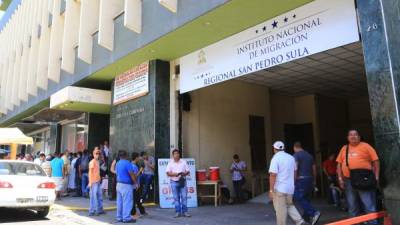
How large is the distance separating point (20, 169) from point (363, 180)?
26.8ft

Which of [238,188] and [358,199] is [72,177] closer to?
[238,188]

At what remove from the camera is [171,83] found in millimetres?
13398

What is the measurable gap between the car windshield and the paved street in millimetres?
1158

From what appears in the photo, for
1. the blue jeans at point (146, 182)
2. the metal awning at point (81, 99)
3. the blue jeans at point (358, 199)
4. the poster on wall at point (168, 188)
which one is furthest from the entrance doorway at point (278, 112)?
the blue jeans at point (358, 199)

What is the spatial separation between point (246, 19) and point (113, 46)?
5712mm

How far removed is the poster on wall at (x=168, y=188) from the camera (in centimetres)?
1180

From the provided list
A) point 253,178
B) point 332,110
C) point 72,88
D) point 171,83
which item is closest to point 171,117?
point 171,83

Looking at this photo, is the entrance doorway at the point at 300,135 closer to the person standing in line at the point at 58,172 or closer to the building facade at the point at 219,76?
the building facade at the point at 219,76

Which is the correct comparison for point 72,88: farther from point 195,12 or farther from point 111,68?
point 195,12

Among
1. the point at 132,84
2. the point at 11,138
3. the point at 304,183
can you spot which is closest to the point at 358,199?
the point at 304,183

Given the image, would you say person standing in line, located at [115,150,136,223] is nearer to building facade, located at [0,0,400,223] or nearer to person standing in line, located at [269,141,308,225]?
building facade, located at [0,0,400,223]

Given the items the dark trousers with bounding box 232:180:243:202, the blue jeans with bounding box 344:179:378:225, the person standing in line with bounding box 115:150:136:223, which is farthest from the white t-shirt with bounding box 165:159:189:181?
the blue jeans with bounding box 344:179:378:225

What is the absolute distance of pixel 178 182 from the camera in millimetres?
9828

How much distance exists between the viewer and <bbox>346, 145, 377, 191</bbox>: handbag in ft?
21.5
